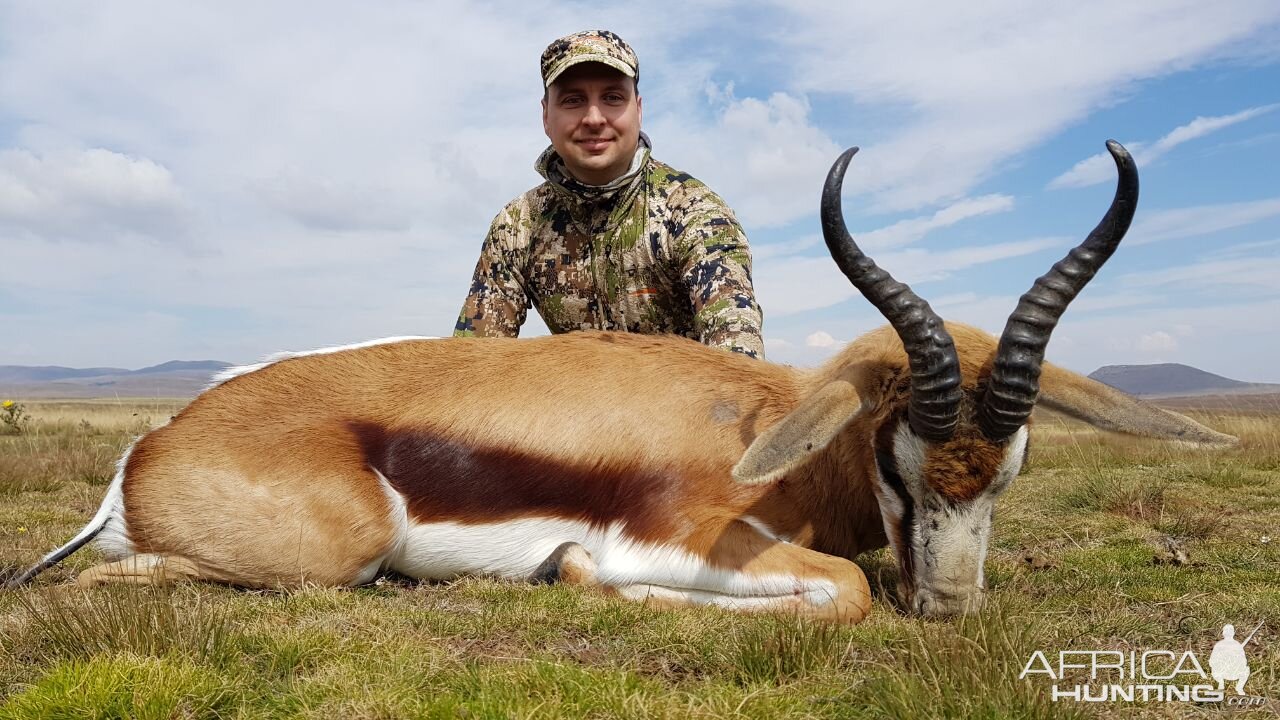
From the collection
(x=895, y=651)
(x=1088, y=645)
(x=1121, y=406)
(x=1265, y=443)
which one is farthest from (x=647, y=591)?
(x=1265, y=443)

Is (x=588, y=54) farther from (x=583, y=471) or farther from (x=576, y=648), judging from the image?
(x=576, y=648)

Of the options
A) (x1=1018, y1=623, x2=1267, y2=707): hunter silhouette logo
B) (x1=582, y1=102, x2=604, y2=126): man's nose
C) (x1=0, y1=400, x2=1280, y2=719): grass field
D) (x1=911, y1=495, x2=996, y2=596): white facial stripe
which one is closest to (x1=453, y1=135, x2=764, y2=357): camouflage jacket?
(x1=582, y1=102, x2=604, y2=126): man's nose

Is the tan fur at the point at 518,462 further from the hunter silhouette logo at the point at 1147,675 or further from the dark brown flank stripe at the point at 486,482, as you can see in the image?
the hunter silhouette logo at the point at 1147,675

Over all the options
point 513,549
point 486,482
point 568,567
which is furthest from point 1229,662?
point 486,482

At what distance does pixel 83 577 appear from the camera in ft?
14.7

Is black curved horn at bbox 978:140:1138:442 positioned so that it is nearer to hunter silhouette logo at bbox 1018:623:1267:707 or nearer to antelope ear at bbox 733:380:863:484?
antelope ear at bbox 733:380:863:484

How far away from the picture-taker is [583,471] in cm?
466

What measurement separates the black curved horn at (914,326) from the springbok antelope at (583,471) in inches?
0.5

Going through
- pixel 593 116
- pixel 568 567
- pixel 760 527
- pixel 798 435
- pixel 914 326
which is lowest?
pixel 568 567

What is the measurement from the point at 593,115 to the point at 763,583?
4498 millimetres

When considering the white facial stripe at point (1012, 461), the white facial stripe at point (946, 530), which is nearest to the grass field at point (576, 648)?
the white facial stripe at point (946, 530)

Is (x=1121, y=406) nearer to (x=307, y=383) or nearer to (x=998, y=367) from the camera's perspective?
(x=998, y=367)

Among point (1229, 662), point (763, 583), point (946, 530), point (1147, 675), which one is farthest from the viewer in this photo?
point (763, 583)

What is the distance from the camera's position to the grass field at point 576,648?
280 cm
